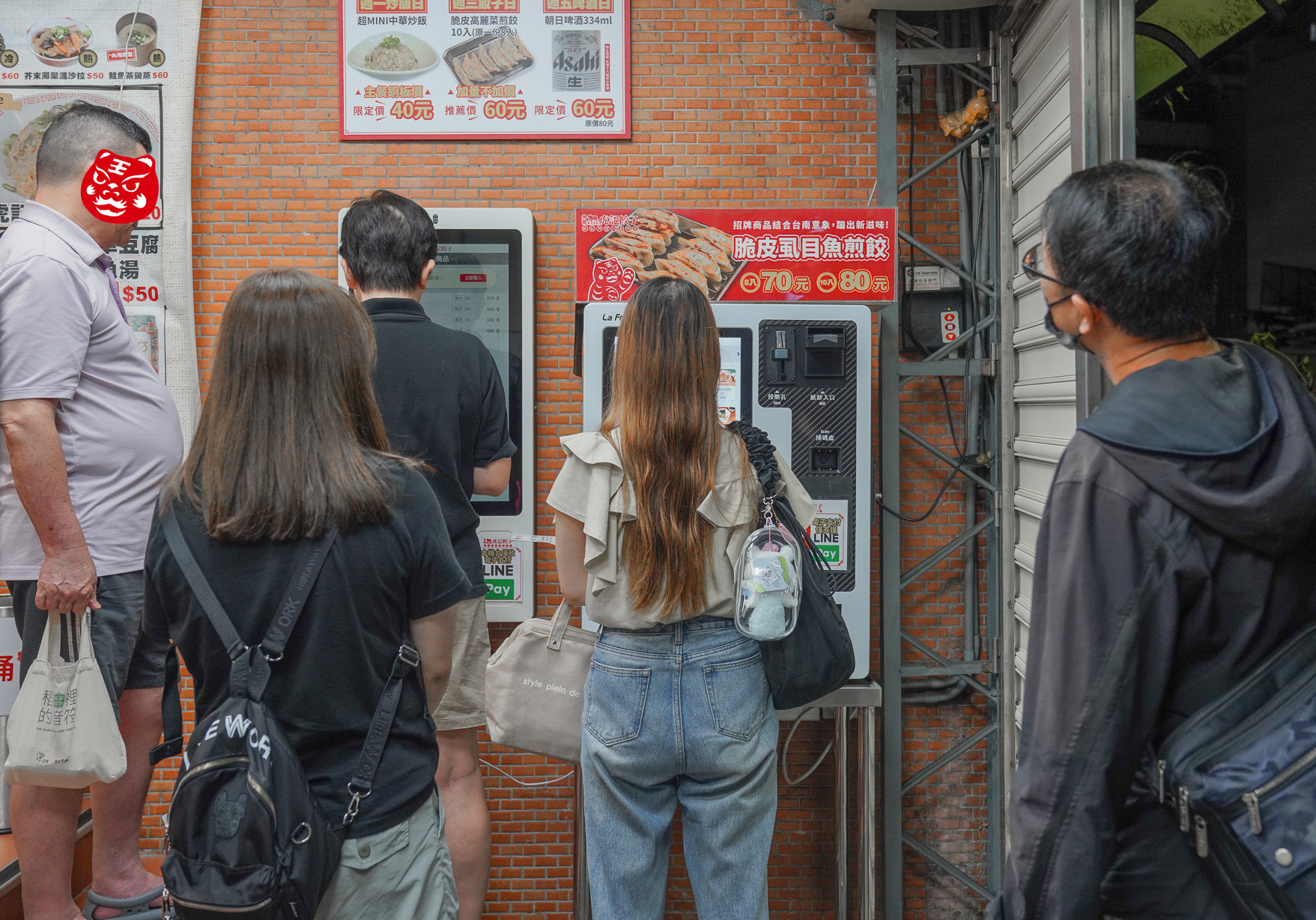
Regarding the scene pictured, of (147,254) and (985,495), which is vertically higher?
(147,254)

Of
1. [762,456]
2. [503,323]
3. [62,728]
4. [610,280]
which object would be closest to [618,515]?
[762,456]

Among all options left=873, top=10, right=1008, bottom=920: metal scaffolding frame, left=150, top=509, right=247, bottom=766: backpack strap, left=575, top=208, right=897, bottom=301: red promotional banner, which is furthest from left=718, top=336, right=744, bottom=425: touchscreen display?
left=150, top=509, right=247, bottom=766: backpack strap

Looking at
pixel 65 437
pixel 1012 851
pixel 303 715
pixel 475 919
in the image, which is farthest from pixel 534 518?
pixel 1012 851

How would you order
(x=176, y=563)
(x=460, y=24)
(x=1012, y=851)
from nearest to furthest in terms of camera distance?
(x=1012, y=851), (x=176, y=563), (x=460, y=24)

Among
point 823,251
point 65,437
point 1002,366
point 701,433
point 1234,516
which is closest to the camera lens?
point 1234,516

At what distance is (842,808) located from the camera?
294cm

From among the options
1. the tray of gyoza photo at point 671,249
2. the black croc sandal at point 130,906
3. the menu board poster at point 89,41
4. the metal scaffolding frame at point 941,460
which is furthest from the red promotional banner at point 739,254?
the black croc sandal at point 130,906

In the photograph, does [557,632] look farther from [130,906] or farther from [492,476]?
[130,906]

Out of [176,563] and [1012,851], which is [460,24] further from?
[1012,851]

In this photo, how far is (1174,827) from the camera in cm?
110

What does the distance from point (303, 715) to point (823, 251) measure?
196 cm

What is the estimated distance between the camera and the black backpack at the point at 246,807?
1.20 m

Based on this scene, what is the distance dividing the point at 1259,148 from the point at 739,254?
2194mm

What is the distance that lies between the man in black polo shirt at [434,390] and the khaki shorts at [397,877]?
69cm
